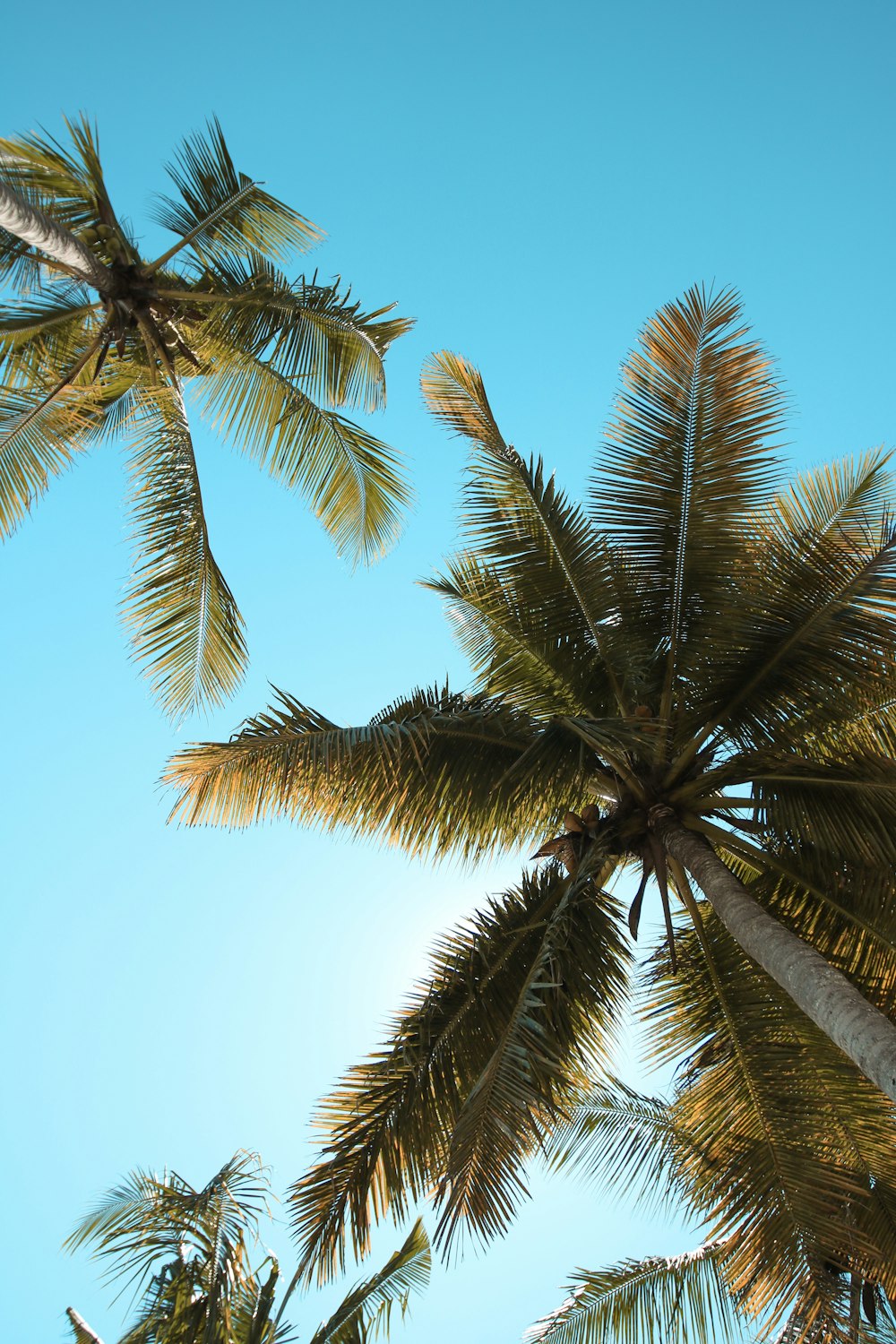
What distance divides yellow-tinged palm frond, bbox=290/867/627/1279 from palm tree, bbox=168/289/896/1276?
0.02 m

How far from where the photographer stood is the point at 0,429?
9953 millimetres

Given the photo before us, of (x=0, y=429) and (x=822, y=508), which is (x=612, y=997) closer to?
(x=822, y=508)

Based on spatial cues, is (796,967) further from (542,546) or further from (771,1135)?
(542,546)

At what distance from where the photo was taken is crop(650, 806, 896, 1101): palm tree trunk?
545 centimetres

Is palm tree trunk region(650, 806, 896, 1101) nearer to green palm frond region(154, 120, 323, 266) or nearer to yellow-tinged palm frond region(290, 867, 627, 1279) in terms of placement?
yellow-tinged palm frond region(290, 867, 627, 1279)

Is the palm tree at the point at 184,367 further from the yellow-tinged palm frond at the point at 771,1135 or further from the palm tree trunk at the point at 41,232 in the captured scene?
the yellow-tinged palm frond at the point at 771,1135

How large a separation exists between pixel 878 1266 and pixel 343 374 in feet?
28.6

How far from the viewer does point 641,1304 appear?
9.38 metres

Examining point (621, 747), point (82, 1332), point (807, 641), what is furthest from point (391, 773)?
point (82, 1332)

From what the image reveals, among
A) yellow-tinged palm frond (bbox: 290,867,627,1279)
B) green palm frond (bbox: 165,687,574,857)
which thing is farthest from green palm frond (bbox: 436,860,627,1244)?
green palm frond (bbox: 165,687,574,857)

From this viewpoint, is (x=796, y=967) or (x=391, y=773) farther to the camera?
(x=391, y=773)

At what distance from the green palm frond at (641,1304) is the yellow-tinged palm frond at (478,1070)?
257cm

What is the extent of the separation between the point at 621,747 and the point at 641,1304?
5.39m

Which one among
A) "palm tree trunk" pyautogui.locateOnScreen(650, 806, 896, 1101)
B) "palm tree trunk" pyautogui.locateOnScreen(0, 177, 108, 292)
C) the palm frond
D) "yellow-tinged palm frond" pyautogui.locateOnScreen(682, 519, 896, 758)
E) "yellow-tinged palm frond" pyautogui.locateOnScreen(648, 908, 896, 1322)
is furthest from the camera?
the palm frond
